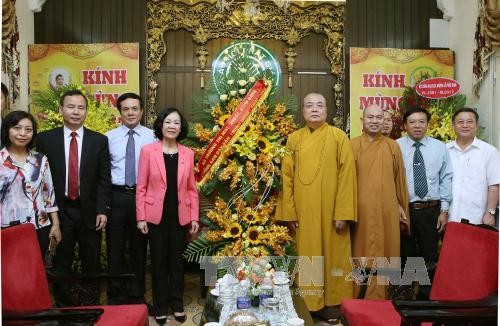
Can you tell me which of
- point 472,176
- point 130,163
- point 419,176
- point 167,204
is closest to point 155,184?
point 167,204

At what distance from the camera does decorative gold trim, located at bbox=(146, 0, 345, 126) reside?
5.12 meters

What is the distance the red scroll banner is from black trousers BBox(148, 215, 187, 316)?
478mm

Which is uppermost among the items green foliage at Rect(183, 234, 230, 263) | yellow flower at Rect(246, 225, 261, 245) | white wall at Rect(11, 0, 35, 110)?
white wall at Rect(11, 0, 35, 110)

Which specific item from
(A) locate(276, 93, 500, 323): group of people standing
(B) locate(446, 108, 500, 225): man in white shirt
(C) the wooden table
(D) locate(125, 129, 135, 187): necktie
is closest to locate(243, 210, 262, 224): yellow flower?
(A) locate(276, 93, 500, 323): group of people standing

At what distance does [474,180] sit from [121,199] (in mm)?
2574

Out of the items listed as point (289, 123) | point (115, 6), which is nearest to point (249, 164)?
point (289, 123)

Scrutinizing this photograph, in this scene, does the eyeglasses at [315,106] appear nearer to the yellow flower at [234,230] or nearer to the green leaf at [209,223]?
the yellow flower at [234,230]

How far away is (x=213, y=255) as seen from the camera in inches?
142

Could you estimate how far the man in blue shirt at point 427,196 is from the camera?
3.57 metres

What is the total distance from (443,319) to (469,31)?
12.2 ft

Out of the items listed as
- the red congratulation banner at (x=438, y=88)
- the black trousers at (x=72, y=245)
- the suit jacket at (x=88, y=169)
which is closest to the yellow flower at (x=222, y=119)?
the suit jacket at (x=88, y=169)

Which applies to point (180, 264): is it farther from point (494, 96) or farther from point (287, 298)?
point (494, 96)

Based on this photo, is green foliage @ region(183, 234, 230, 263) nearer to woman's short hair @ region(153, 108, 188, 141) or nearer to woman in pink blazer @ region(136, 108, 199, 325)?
woman in pink blazer @ region(136, 108, 199, 325)

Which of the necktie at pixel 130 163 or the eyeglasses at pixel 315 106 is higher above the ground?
the eyeglasses at pixel 315 106
